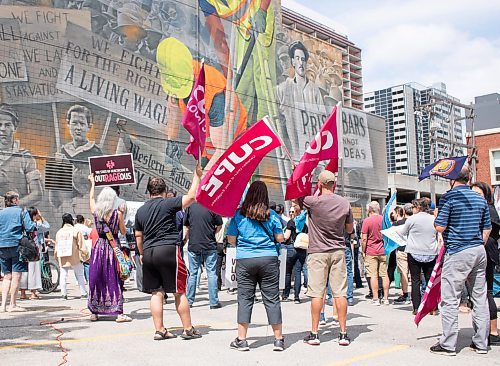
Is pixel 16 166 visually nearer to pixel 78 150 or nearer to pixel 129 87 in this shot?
pixel 78 150

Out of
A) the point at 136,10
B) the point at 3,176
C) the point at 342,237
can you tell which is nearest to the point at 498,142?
the point at 136,10

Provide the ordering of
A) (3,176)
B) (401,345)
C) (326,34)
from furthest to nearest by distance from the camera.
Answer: (326,34) → (3,176) → (401,345)

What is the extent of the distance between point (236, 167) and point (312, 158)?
1104 millimetres

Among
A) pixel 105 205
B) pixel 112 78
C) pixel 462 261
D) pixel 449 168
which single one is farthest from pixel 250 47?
pixel 462 261

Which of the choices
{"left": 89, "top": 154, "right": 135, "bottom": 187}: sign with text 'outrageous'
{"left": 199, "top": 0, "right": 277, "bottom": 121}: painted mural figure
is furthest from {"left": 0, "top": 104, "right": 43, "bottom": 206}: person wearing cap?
{"left": 199, "top": 0, "right": 277, "bottom": 121}: painted mural figure

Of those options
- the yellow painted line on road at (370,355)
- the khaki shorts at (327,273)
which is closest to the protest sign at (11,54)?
the khaki shorts at (327,273)

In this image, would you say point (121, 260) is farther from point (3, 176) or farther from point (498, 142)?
point (498, 142)

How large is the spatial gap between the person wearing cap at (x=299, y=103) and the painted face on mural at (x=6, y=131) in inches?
866

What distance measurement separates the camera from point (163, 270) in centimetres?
621

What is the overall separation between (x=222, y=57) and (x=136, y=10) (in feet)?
23.9

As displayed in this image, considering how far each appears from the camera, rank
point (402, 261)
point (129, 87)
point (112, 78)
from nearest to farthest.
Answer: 1. point (402, 261)
2. point (112, 78)
3. point (129, 87)

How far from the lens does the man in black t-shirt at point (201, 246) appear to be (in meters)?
9.41

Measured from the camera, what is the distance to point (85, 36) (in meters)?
27.6

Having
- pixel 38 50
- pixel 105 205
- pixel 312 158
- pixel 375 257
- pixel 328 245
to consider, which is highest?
pixel 38 50
